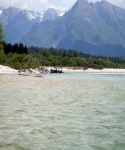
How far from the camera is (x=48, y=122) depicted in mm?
16766

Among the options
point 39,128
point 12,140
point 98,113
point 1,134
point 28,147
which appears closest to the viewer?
point 28,147

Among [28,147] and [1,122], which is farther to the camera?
[1,122]

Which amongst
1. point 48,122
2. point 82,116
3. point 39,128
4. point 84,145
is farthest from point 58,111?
point 84,145

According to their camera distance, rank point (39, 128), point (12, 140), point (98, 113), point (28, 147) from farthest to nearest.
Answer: point (98, 113), point (39, 128), point (12, 140), point (28, 147)

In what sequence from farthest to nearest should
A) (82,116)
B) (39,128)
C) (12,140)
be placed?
(82,116), (39,128), (12,140)

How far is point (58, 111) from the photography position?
20781 mm

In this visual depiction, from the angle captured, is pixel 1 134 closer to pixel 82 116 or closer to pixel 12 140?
pixel 12 140

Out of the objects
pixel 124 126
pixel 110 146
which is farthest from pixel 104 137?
pixel 124 126

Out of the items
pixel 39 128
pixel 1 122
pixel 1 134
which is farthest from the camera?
pixel 1 122

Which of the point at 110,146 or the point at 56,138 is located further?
the point at 56,138

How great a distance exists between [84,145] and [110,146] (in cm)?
102

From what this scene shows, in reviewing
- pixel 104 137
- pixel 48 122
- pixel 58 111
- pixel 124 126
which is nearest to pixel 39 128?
pixel 48 122

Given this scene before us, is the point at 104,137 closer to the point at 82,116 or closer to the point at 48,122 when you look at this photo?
the point at 48,122

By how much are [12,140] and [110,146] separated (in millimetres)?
4002
